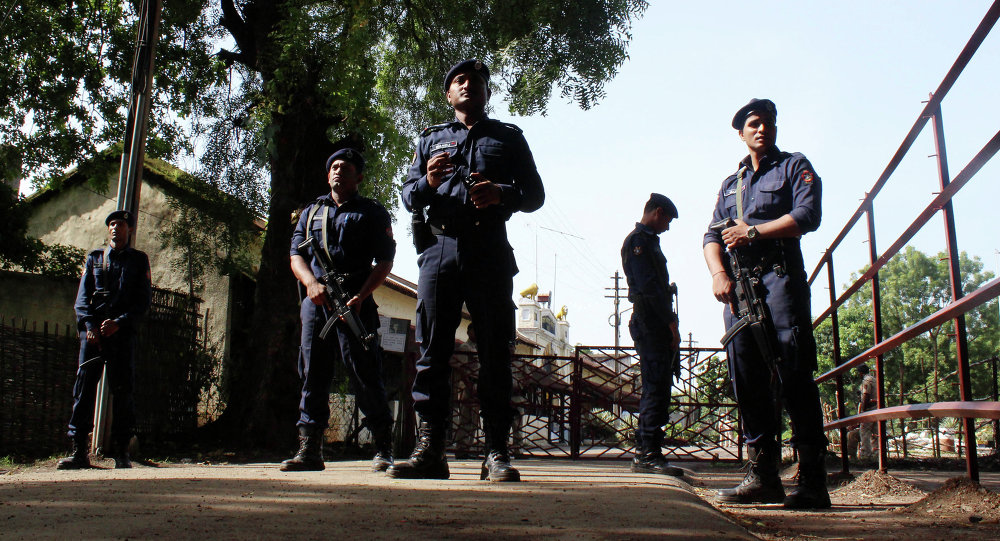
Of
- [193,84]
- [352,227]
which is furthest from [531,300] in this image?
[352,227]

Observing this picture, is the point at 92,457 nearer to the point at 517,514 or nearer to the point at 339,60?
the point at 339,60

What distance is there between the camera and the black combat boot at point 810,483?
10.9ft

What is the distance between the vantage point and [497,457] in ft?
11.2

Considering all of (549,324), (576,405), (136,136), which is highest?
(549,324)

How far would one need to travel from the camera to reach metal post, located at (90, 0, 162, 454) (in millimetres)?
6488

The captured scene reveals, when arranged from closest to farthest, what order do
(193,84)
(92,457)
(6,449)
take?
(92,457) < (6,449) < (193,84)

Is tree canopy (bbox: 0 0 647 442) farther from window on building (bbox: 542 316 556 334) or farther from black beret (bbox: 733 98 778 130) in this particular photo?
window on building (bbox: 542 316 556 334)

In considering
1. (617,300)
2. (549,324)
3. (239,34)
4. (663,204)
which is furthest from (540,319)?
(663,204)

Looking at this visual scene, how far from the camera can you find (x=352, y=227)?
15.0 feet

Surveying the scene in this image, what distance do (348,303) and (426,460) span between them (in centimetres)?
122

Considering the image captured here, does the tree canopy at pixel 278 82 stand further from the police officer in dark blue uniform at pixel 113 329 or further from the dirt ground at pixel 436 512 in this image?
the dirt ground at pixel 436 512

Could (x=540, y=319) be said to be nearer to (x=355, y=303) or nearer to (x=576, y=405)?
(x=576, y=405)

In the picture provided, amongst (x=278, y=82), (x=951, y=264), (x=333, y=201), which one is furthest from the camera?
(x=278, y=82)

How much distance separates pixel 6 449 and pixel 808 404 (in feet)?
24.4
